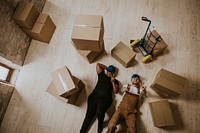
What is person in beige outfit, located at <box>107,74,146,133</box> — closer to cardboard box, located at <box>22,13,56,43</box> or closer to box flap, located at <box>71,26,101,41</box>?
box flap, located at <box>71,26,101,41</box>

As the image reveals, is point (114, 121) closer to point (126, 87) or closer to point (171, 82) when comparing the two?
point (126, 87)

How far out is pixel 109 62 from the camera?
9.09 feet

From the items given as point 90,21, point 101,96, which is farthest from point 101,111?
point 90,21

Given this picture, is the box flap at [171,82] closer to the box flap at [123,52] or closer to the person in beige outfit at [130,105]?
the person in beige outfit at [130,105]

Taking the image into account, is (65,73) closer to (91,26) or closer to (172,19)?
(91,26)

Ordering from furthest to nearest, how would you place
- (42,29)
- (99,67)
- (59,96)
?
(42,29), (99,67), (59,96)

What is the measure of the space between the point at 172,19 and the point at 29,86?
2.36m

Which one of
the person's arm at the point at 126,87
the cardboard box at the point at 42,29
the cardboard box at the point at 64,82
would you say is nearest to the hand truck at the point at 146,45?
the person's arm at the point at 126,87

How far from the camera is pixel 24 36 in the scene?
283cm

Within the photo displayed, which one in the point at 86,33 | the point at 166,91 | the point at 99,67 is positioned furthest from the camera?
the point at 99,67

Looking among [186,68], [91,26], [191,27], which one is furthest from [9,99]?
[191,27]

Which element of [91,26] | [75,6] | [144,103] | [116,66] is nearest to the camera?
[91,26]

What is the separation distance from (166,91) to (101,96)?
2.64 ft

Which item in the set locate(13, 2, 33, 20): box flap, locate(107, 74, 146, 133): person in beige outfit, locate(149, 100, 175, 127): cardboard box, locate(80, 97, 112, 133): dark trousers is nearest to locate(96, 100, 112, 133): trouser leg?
locate(80, 97, 112, 133): dark trousers
